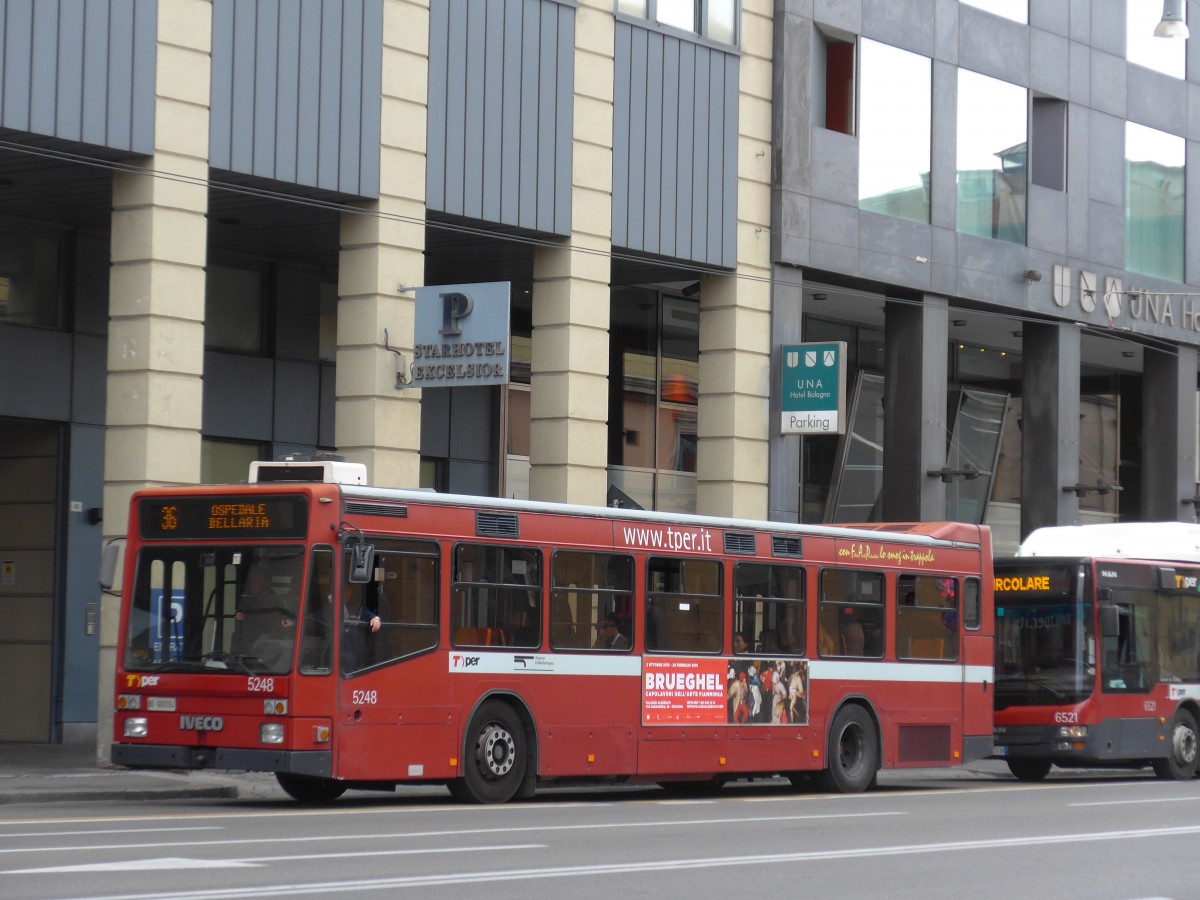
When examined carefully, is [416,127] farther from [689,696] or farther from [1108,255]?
[1108,255]

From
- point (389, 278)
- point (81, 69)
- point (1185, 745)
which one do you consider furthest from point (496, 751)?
point (1185, 745)

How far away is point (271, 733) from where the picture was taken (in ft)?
51.7

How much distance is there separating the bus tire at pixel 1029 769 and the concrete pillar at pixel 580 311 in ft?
21.7

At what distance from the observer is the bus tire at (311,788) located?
17.5 metres

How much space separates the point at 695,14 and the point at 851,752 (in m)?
12.5

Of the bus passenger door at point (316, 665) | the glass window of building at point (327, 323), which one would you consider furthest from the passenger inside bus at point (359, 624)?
the glass window of building at point (327, 323)

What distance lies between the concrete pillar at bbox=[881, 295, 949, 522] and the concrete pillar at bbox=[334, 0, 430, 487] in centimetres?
1100

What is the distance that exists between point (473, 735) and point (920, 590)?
709 centimetres

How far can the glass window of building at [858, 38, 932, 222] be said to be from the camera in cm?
3150

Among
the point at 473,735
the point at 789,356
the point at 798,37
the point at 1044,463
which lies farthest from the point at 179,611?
the point at 1044,463

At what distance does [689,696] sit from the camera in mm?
19312

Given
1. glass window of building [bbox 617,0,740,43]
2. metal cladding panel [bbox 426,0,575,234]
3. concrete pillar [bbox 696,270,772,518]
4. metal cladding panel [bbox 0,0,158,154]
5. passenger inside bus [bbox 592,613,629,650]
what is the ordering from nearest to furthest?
passenger inside bus [bbox 592,613,629,650], metal cladding panel [bbox 0,0,158,154], metal cladding panel [bbox 426,0,575,234], glass window of building [bbox 617,0,740,43], concrete pillar [bbox 696,270,772,518]

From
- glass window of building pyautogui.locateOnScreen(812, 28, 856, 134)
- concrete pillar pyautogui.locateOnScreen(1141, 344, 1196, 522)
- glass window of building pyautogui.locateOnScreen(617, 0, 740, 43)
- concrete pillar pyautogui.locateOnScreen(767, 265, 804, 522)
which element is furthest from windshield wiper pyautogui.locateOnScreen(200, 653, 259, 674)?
concrete pillar pyautogui.locateOnScreen(1141, 344, 1196, 522)

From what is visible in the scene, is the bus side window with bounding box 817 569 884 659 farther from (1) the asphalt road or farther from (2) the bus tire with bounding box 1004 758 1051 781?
(2) the bus tire with bounding box 1004 758 1051 781
